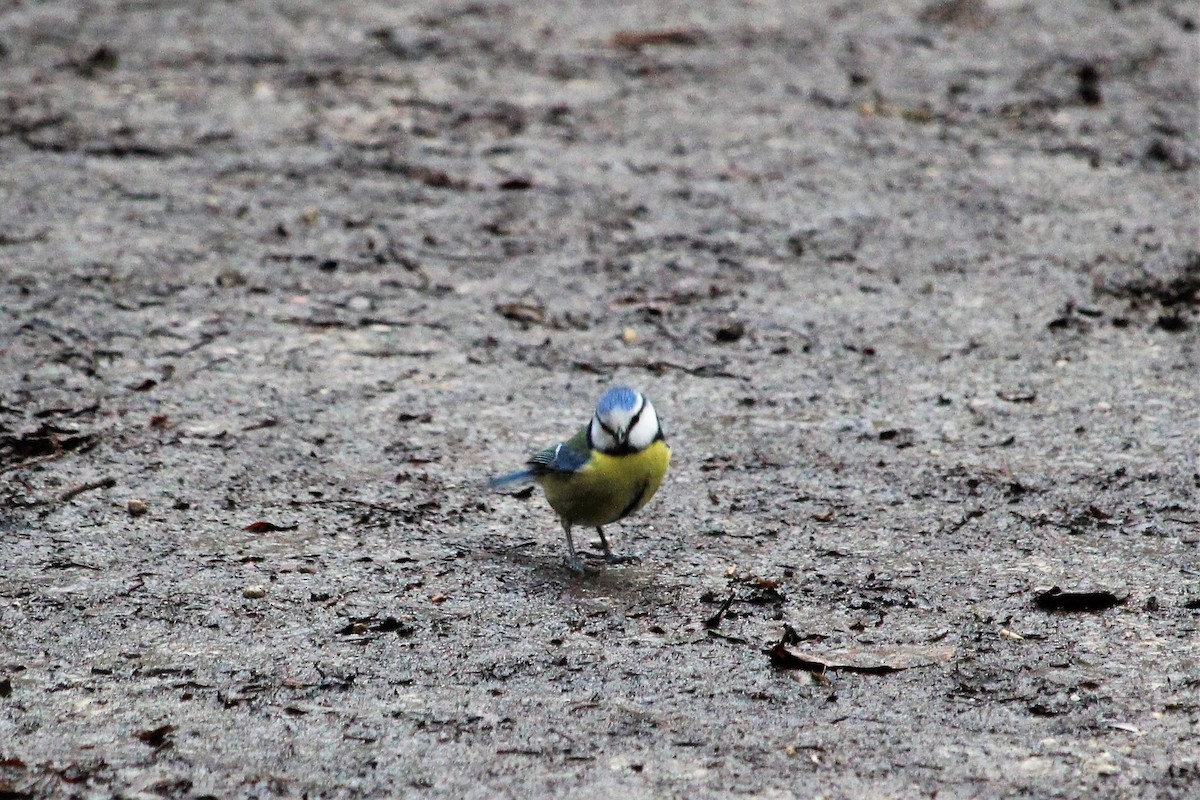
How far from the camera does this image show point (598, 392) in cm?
451

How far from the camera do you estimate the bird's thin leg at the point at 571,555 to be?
11.5 ft

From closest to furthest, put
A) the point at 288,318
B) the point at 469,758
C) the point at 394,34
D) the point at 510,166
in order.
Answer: the point at 469,758
the point at 288,318
the point at 510,166
the point at 394,34

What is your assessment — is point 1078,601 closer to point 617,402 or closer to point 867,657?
point 867,657

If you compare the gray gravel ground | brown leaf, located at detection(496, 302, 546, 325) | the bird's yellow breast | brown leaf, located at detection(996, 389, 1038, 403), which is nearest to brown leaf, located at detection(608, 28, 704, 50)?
the gray gravel ground

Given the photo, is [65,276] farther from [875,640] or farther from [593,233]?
[875,640]

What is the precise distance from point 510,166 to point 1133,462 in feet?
9.86

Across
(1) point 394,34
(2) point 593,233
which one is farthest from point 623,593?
(1) point 394,34

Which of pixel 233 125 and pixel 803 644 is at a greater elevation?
pixel 233 125

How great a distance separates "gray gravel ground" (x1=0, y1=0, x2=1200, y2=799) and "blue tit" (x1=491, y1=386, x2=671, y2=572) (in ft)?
0.56

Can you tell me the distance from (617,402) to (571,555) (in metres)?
0.40

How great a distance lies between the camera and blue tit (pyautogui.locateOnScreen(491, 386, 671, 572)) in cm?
346

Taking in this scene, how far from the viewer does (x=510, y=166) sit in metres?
6.04

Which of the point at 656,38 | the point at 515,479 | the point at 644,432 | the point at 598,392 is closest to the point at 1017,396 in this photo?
the point at 598,392

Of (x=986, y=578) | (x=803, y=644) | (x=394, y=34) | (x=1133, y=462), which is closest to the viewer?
(x=803, y=644)
